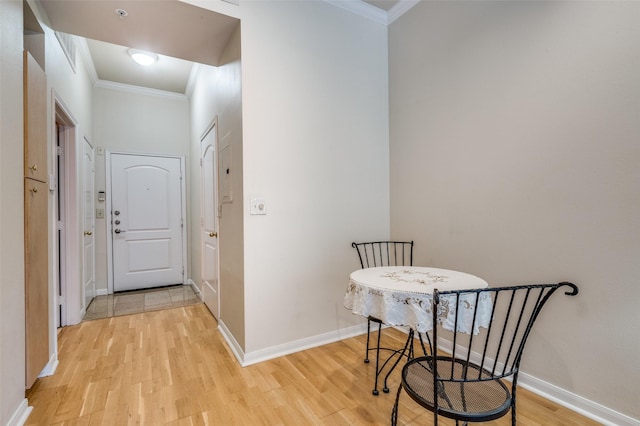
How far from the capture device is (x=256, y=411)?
68.9 inches

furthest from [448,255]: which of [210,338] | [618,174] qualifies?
[210,338]

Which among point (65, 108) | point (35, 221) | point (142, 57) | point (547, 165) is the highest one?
point (142, 57)

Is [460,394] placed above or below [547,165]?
below

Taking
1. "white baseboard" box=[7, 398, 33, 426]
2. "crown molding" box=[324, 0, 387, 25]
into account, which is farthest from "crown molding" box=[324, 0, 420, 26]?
"white baseboard" box=[7, 398, 33, 426]

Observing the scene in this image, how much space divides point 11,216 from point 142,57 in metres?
2.62

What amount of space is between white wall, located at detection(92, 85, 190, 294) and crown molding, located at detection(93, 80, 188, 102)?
0.01 meters

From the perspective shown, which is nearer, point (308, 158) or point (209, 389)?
point (209, 389)

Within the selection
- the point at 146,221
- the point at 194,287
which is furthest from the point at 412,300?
the point at 146,221

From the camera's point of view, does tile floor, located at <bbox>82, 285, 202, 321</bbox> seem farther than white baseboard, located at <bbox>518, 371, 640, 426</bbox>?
Yes

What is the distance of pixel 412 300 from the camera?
4.66ft

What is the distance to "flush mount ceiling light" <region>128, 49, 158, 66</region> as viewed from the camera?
135 inches

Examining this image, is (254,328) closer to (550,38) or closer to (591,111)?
(591,111)

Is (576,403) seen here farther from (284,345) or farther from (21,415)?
(21,415)

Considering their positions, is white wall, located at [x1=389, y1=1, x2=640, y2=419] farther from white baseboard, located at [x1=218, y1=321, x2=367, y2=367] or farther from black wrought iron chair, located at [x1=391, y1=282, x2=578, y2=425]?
white baseboard, located at [x1=218, y1=321, x2=367, y2=367]
